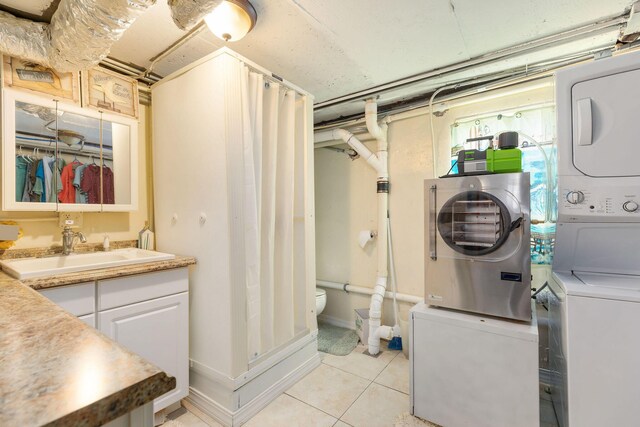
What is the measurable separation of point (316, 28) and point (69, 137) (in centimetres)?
176

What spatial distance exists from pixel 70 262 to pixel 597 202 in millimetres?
3032

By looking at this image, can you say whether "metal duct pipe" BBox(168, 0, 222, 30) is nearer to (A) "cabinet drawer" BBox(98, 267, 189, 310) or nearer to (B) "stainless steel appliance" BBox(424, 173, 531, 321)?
(A) "cabinet drawer" BBox(98, 267, 189, 310)

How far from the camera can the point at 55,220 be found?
6.07ft

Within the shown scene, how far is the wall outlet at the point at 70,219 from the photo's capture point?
72.6 inches

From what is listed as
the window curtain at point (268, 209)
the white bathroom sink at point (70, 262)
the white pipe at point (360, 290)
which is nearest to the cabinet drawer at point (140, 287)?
the white bathroom sink at point (70, 262)

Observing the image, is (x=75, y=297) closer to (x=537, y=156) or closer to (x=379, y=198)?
(x=379, y=198)

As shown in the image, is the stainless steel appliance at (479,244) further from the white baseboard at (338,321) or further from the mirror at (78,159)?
the mirror at (78,159)

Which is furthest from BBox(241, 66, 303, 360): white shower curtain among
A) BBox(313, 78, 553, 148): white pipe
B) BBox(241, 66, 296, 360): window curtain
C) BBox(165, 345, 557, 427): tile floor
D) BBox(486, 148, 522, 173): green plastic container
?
BBox(486, 148, 522, 173): green plastic container

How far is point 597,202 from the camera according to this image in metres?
1.42

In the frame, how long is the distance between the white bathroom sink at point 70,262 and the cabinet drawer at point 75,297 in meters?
0.10

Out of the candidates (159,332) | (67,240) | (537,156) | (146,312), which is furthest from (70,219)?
(537,156)

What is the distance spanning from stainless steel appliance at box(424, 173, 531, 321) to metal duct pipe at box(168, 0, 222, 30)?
157 cm

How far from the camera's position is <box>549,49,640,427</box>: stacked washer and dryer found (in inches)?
46.5

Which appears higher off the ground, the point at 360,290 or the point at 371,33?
the point at 371,33
